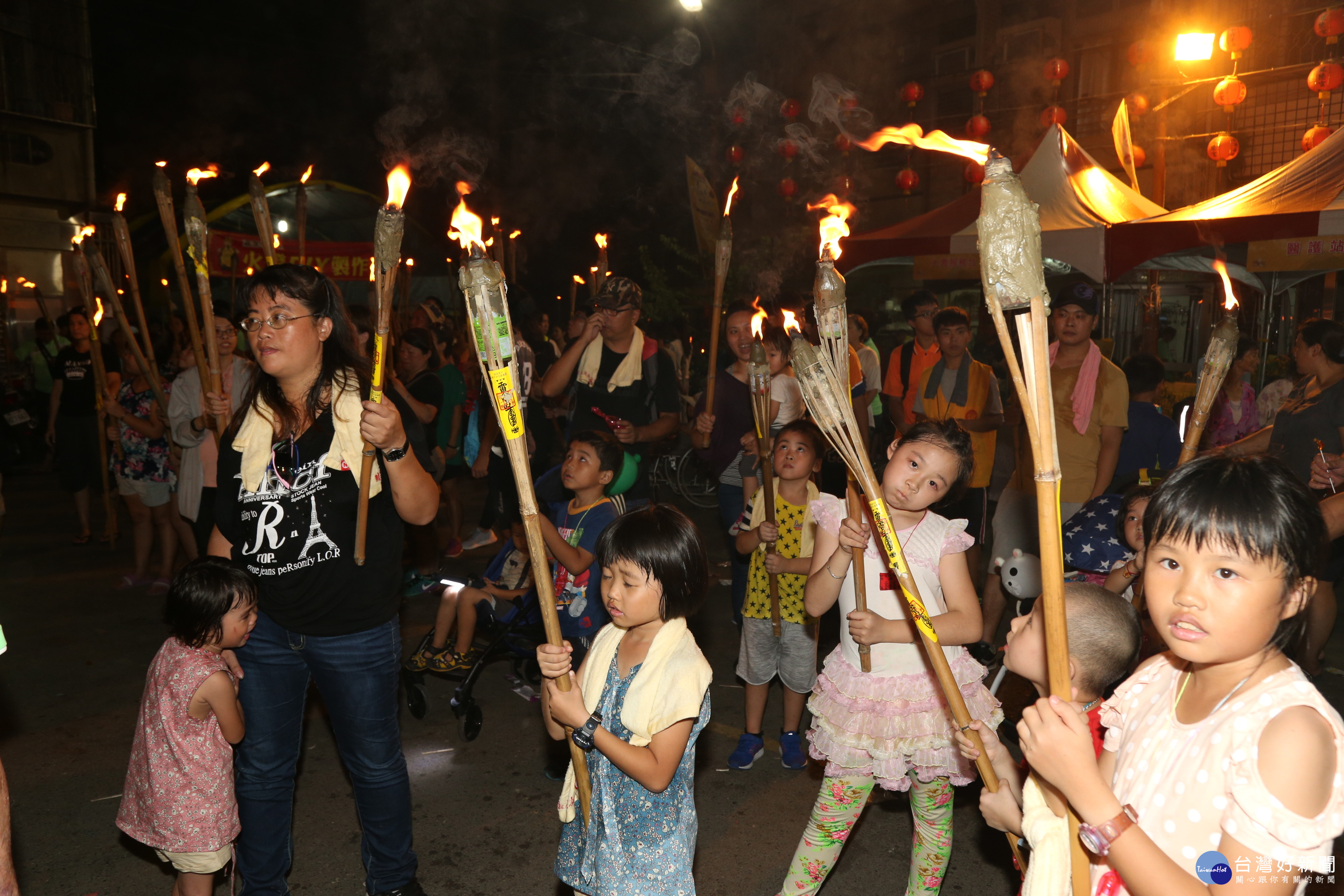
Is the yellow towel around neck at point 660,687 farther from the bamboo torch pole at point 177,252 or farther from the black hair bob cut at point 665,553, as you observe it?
the bamboo torch pole at point 177,252

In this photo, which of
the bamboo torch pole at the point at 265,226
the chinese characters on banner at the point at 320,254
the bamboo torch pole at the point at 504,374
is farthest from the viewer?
the chinese characters on banner at the point at 320,254

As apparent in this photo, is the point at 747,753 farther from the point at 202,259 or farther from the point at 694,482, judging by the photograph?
the point at 694,482

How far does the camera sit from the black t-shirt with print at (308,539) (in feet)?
8.17

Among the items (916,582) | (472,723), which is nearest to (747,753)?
(472,723)

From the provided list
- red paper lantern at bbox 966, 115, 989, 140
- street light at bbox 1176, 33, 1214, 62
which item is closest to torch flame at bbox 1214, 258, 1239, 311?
street light at bbox 1176, 33, 1214, 62

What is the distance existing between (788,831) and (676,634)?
166 cm

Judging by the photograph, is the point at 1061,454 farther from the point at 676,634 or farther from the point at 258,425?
the point at 258,425

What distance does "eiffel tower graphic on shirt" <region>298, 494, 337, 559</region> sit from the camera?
2.49 m

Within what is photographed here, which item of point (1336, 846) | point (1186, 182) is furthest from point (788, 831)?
point (1186, 182)

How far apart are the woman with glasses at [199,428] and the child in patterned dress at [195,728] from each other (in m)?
1.97

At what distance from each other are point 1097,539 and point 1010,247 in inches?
104

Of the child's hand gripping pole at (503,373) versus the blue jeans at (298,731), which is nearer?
the child's hand gripping pole at (503,373)

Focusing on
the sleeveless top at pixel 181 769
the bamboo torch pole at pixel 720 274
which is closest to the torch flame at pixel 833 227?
the bamboo torch pole at pixel 720 274

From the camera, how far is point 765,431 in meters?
3.78
